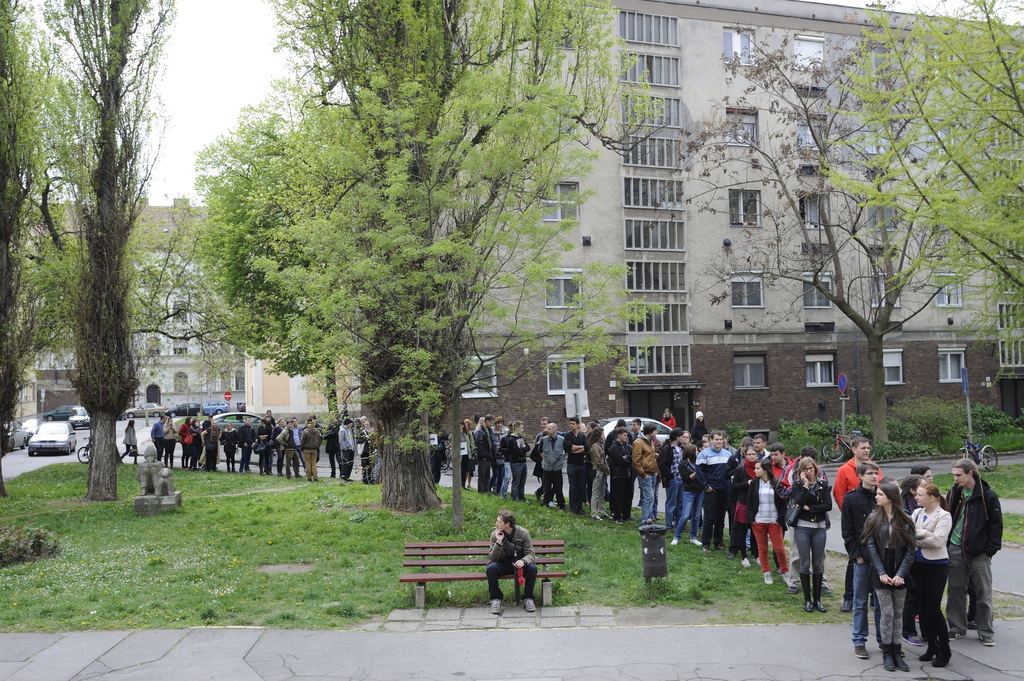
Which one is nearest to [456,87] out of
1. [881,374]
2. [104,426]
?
[104,426]

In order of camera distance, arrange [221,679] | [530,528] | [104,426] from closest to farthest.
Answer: [221,679] → [530,528] → [104,426]

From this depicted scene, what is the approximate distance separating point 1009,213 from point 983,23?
11.7 feet

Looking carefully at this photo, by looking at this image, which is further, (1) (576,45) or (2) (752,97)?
(2) (752,97)

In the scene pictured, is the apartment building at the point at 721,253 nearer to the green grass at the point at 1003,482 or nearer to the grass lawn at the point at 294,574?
the green grass at the point at 1003,482

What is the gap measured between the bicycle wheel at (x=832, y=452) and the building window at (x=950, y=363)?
45.8ft

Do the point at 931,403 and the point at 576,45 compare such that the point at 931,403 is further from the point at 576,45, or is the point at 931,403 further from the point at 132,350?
the point at 132,350

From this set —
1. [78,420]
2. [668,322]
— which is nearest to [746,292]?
[668,322]

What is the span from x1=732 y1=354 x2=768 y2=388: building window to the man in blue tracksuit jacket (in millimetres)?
25019

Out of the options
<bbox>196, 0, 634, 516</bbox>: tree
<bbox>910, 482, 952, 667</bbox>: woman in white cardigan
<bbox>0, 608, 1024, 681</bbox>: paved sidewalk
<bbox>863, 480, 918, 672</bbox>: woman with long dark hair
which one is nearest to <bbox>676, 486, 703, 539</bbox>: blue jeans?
<bbox>196, 0, 634, 516</bbox>: tree

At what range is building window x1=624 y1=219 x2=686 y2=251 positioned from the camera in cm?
3656

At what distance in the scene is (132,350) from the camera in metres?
21.7

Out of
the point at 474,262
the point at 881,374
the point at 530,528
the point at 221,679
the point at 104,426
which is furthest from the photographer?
the point at 881,374

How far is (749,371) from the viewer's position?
3800 cm

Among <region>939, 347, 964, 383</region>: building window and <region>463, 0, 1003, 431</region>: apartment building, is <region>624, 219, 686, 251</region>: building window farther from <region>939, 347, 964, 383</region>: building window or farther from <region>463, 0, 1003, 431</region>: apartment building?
<region>939, 347, 964, 383</region>: building window
